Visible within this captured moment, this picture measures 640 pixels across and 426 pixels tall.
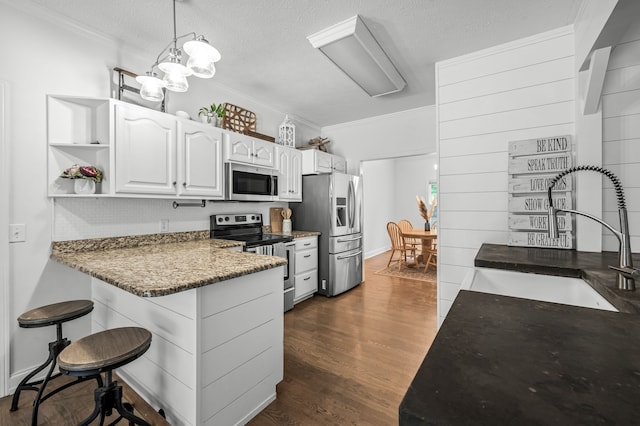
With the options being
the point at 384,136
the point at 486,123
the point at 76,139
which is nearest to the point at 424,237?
the point at 384,136

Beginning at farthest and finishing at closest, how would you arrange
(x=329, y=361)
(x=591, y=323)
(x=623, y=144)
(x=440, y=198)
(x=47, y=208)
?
(x=440, y=198)
(x=329, y=361)
(x=47, y=208)
(x=623, y=144)
(x=591, y=323)

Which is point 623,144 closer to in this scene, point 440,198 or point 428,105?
point 440,198

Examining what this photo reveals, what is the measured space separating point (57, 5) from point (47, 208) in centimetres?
141

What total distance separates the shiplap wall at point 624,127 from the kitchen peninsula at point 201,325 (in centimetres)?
229

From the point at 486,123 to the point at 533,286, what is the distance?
1.49 metres

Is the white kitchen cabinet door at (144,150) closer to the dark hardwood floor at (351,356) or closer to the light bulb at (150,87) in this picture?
the light bulb at (150,87)

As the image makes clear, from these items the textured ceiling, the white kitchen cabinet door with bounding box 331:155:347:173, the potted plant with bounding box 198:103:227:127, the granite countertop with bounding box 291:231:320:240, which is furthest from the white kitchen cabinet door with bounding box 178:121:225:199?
the white kitchen cabinet door with bounding box 331:155:347:173

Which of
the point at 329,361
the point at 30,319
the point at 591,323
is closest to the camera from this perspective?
the point at 591,323

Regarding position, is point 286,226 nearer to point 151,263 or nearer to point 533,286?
point 151,263

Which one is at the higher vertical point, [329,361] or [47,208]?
[47,208]

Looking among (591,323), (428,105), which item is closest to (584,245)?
(591,323)

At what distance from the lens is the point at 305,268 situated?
3664 mm

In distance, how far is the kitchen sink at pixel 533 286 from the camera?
134 centimetres

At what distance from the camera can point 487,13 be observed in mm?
2037
